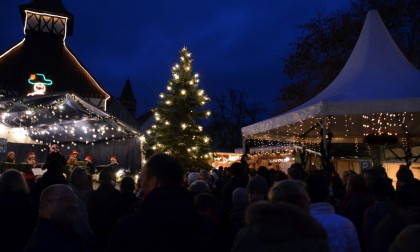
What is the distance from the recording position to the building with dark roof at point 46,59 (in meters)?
33.9

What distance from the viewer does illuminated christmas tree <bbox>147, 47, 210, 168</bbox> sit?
1959 cm

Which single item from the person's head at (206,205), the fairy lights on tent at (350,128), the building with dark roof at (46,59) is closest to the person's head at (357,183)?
the person's head at (206,205)

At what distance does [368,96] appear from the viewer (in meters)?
9.74

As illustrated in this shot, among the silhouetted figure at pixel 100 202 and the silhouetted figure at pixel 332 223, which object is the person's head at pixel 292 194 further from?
the silhouetted figure at pixel 100 202

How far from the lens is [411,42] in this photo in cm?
2423

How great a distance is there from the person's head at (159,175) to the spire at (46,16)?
3749 centimetres

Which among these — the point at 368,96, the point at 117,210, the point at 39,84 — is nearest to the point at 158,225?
the point at 117,210

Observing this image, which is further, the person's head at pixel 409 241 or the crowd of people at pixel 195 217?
the crowd of people at pixel 195 217

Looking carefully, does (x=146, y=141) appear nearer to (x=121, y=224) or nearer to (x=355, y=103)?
(x=355, y=103)

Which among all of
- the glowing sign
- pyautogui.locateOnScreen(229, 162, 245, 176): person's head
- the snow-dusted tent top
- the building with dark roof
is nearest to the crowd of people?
pyautogui.locateOnScreen(229, 162, 245, 176): person's head

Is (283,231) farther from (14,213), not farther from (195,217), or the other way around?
(14,213)

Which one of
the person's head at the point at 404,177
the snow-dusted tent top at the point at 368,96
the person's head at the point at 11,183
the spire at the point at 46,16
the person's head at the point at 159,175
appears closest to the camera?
the person's head at the point at 159,175

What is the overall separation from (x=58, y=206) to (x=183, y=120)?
17.1m

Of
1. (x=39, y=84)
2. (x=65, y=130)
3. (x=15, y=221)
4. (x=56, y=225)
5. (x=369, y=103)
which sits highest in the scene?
(x=39, y=84)
